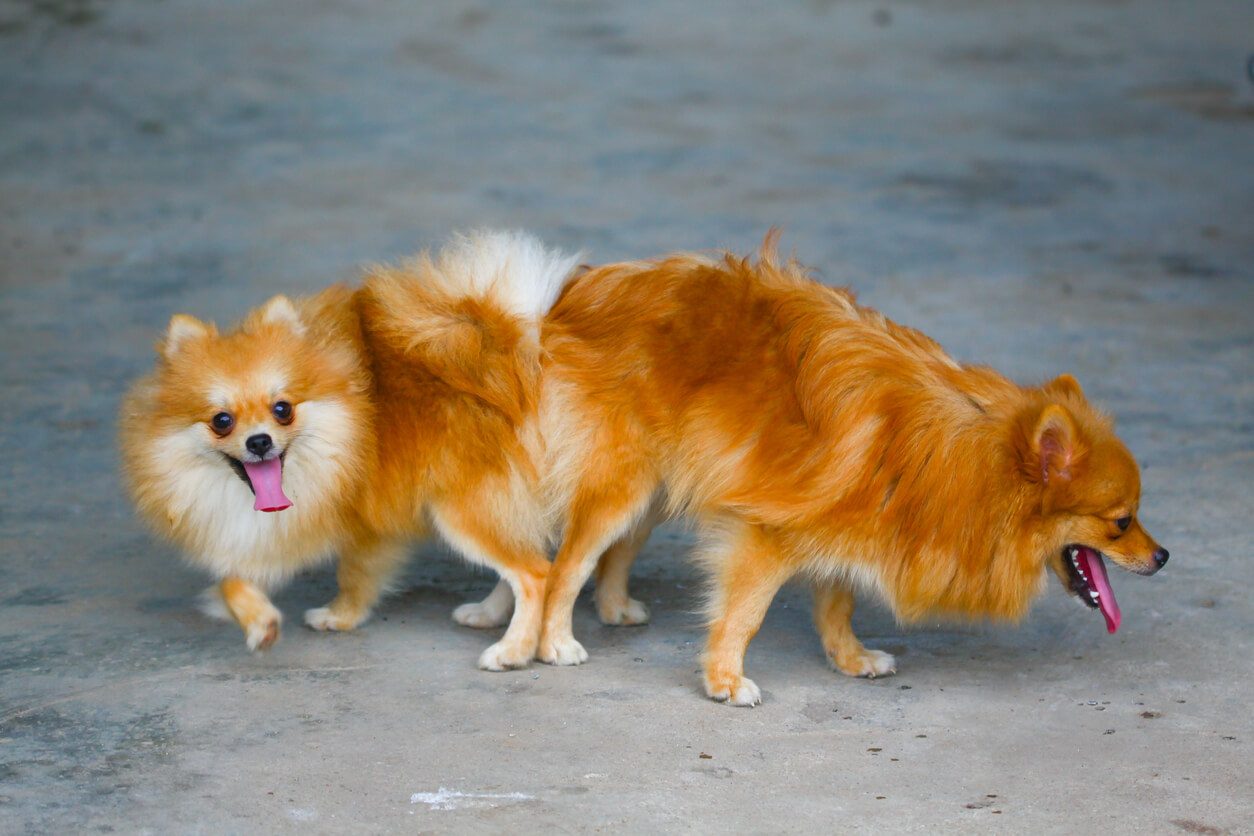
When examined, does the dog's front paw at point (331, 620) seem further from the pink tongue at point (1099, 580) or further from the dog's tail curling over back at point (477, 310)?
the pink tongue at point (1099, 580)

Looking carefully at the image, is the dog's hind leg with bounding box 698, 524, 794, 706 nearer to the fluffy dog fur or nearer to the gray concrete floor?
the gray concrete floor

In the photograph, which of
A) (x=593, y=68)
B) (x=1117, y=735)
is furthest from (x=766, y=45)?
(x=1117, y=735)

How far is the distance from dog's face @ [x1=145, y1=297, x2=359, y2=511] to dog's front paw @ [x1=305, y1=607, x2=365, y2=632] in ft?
1.86

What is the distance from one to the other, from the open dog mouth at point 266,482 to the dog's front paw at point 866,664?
173cm

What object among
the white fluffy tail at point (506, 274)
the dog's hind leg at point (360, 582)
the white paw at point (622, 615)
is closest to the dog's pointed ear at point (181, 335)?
the white fluffy tail at point (506, 274)

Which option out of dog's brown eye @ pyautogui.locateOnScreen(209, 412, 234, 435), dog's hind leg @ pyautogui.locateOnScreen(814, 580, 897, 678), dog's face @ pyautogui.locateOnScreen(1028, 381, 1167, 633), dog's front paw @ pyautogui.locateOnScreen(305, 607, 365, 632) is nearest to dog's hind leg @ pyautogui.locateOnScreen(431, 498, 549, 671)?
dog's front paw @ pyautogui.locateOnScreen(305, 607, 365, 632)

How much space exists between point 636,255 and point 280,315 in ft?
14.5

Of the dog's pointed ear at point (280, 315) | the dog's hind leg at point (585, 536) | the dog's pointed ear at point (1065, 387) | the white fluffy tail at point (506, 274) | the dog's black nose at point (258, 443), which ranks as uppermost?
the white fluffy tail at point (506, 274)

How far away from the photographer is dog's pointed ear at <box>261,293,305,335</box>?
4.39m

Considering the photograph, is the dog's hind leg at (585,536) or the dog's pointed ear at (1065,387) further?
the dog's hind leg at (585,536)

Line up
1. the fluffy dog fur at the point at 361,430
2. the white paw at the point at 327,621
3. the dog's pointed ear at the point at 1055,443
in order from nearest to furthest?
1. the dog's pointed ear at the point at 1055,443
2. the fluffy dog fur at the point at 361,430
3. the white paw at the point at 327,621

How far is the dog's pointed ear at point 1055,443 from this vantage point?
155 inches

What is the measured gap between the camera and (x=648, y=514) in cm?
481

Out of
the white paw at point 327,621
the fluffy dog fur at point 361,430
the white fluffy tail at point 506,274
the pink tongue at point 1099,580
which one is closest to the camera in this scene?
the pink tongue at point 1099,580
